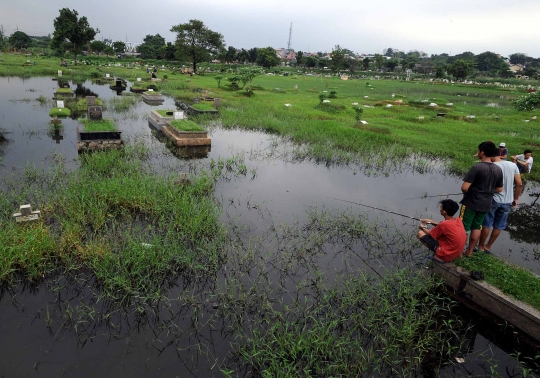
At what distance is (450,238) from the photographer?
5367 millimetres

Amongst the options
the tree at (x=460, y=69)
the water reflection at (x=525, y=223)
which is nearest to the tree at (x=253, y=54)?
the tree at (x=460, y=69)

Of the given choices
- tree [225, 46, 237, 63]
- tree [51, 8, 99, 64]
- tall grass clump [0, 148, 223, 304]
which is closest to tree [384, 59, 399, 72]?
tree [225, 46, 237, 63]

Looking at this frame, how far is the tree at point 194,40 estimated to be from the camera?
43781 millimetres

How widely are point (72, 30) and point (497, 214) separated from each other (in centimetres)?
5594

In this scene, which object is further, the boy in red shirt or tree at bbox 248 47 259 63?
tree at bbox 248 47 259 63

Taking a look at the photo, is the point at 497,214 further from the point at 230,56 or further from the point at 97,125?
the point at 230,56

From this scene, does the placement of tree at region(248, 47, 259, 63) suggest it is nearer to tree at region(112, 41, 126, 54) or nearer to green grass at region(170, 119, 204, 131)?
tree at region(112, 41, 126, 54)

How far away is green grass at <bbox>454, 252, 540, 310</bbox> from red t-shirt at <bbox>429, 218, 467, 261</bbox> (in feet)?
1.22

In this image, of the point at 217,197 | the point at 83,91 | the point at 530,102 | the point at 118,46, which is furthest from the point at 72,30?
the point at 530,102

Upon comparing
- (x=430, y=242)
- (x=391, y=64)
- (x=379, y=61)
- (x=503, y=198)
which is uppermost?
(x=379, y=61)

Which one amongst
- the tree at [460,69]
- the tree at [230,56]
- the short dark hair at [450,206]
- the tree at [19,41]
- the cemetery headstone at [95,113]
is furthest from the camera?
the tree at [230,56]

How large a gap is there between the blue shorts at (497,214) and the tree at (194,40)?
44.2 metres

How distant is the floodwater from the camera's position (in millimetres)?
4145

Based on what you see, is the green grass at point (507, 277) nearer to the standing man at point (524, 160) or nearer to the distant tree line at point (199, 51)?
the standing man at point (524, 160)
